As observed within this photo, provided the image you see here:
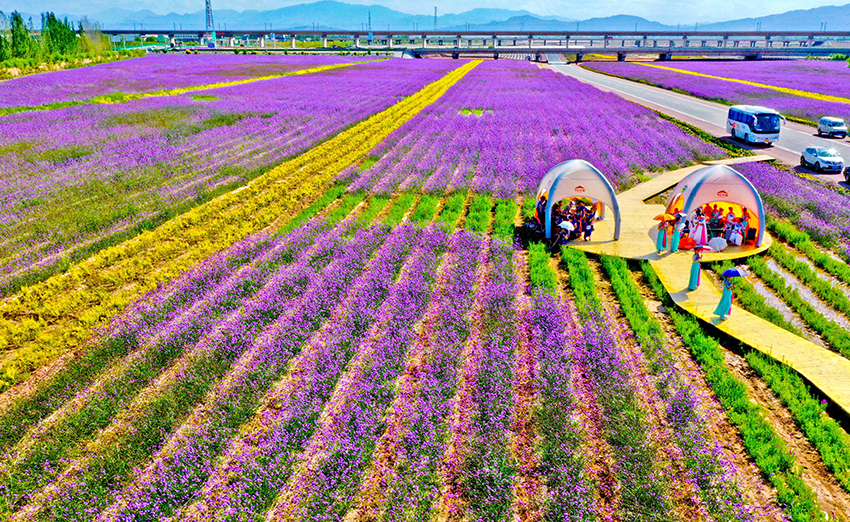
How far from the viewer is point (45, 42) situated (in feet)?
252

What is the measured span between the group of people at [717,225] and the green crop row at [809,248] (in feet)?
5.01

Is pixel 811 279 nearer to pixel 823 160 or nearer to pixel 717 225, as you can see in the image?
pixel 717 225

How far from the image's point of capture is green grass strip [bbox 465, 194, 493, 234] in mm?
15236

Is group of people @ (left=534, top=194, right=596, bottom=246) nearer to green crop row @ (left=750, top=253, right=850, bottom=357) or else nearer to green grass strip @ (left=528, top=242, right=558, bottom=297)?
green grass strip @ (left=528, top=242, right=558, bottom=297)

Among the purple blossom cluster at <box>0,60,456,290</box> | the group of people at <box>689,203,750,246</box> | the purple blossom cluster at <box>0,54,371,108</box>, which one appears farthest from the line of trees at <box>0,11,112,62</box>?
the group of people at <box>689,203,750,246</box>

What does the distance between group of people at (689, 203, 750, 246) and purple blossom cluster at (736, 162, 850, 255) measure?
97.5 inches

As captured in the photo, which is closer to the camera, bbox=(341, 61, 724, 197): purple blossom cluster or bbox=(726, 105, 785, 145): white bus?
bbox=(341, 61, 724, 197): purple blossom cluster

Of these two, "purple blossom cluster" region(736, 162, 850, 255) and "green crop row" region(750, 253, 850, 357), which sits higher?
"purple blossom cluster" region(736, 162, 850, 255)

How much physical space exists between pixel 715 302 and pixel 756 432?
429 centimetres

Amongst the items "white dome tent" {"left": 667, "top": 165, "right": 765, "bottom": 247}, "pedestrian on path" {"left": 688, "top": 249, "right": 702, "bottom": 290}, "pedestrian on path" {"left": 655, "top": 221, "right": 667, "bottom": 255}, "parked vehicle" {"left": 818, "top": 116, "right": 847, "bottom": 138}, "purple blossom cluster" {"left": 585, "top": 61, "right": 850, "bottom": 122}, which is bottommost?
"pedestrian on path" {"left": 688, "top": 249, "right": 702, "bottom": 290}

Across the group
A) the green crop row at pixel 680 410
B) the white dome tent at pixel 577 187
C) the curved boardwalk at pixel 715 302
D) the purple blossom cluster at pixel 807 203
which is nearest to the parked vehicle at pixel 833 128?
the purple blossom cluster at pixel 807 203

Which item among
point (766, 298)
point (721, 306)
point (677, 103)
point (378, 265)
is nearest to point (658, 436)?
point (721, 306)

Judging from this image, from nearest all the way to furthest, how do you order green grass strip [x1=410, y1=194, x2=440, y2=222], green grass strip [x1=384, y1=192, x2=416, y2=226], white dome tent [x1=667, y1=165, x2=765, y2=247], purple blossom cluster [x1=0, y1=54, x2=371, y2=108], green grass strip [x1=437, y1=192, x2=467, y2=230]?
white dome tent [x1=667, y1=165, x2=765, y2=247]
green grass strip [x1=437, y1=192, x2=467, y2=230]
green grass strip [x1=384, y1=192, x2=416, y2=226]
green grass strip [x1=410, y1=194, x2=440, y2=222]
purple blossom cluster [x1=0, y1=54, x2=371, y2=108]

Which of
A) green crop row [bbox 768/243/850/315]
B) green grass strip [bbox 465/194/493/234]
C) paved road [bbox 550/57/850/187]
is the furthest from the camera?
paved road [bbox 550/57/850/187]
